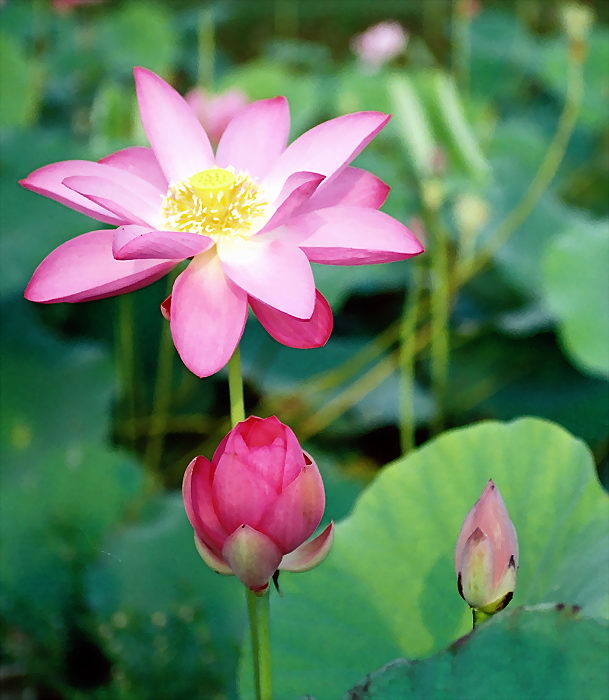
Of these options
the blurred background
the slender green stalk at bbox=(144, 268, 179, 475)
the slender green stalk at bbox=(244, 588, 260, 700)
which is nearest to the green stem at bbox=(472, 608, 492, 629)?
the slender green stalk at bbox=(244, 588, 260, 700)

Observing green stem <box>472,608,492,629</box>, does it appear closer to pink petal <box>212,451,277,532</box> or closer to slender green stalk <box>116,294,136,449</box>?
pink petal <box>212,451,277,532</box>

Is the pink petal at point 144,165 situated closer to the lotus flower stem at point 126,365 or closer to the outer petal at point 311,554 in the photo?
the outer petal at point 311,554

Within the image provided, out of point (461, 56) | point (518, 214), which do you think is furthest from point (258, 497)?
point (461, 56)

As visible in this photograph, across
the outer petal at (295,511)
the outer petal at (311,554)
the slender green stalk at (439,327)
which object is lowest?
the slender green stalk at (439,327)

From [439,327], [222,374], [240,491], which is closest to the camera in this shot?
[240,491]

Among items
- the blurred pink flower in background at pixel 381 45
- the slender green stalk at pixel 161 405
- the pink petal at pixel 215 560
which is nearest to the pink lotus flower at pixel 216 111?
the slender green stalk at pixel 161 405

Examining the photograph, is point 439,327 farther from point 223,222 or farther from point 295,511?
point 295,511
